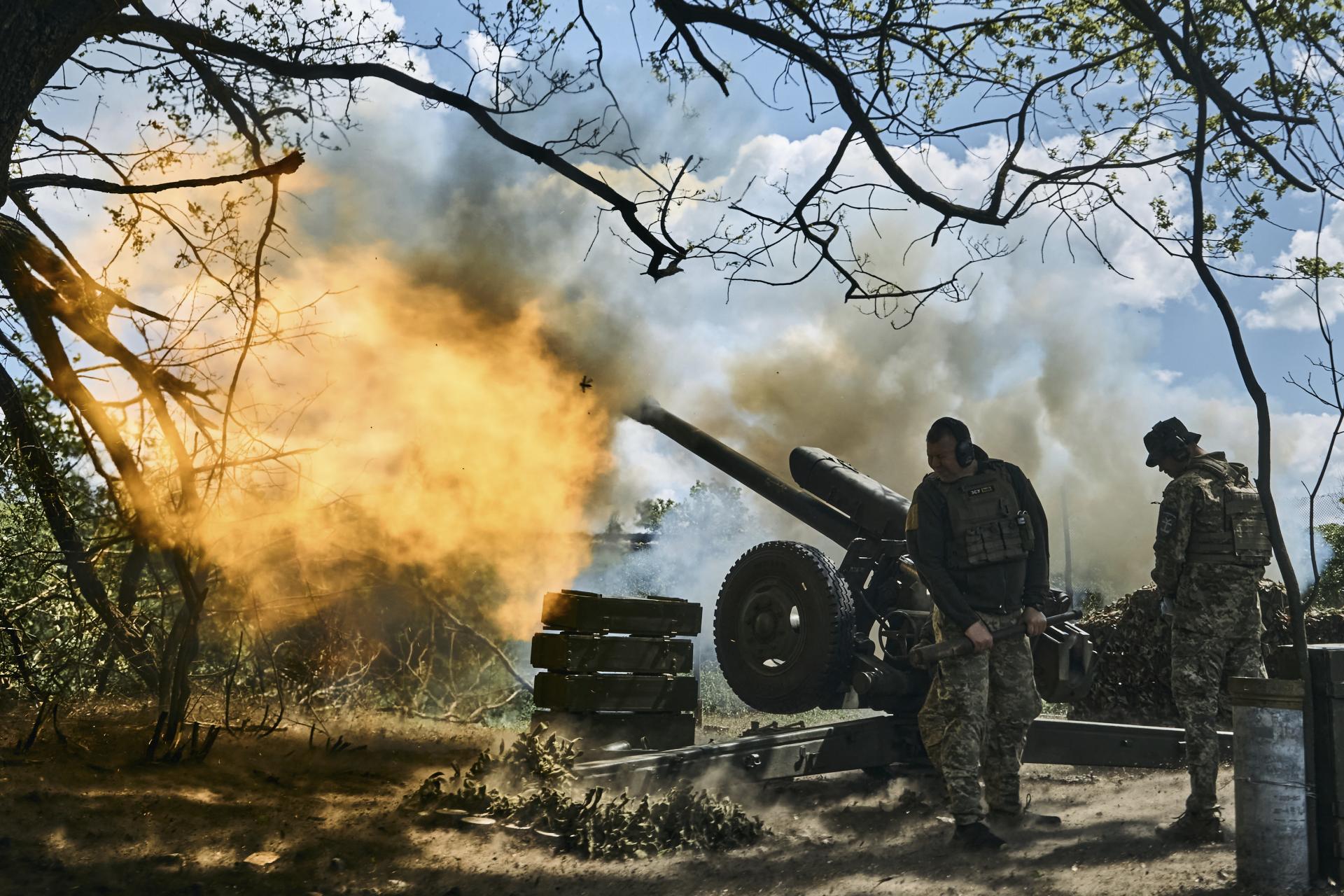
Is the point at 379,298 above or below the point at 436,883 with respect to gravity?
above

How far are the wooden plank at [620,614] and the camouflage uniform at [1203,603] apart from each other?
3037mm

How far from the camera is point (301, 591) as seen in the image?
10211 millimetres

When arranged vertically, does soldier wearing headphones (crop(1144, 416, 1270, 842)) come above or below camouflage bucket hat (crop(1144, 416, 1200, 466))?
below

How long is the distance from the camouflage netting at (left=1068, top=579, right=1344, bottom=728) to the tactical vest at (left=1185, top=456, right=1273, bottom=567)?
129 inches

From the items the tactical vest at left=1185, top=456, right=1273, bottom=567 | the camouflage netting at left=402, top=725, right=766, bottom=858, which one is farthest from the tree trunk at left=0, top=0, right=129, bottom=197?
the tactical vest at left=1185, top=456, right=1273, bottom=567

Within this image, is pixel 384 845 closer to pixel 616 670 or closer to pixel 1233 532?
pixel 616 670

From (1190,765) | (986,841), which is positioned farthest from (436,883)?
(1190,765)

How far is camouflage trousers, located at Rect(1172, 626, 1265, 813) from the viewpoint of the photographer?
18.1ft

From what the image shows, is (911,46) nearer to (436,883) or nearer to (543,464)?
(436,883)

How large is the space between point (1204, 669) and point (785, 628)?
2819 mm

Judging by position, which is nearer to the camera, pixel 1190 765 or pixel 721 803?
pixel 1190 765

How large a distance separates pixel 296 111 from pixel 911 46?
13.2ft

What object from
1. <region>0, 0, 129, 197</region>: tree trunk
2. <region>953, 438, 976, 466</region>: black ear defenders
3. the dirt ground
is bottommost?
the dirt ground

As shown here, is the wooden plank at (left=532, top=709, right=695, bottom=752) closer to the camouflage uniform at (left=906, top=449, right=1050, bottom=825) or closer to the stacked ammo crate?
the stacked ammo crate
